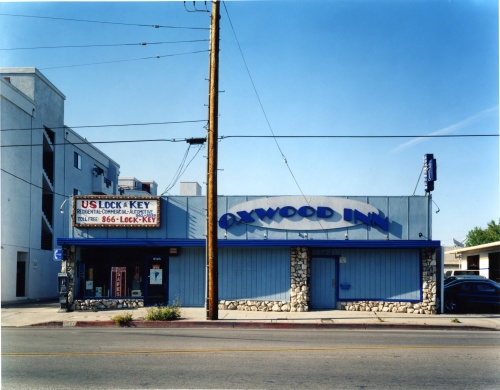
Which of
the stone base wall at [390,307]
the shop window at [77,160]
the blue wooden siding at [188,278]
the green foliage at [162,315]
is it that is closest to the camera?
the green foliage at [162,315]

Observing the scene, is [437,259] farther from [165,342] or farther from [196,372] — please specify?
[196,372]

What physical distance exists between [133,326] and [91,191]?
2918 cm

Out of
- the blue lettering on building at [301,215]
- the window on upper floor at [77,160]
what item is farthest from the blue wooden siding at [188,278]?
the window on upper floor at [77,160]

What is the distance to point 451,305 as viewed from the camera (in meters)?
23.5

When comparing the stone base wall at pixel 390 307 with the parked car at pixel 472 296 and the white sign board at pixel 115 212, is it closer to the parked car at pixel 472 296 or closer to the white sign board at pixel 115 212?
the parked car at pixel 472 296

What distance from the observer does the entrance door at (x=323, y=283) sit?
76.7 ft

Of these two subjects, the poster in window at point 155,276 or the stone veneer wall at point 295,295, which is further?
the poster in window at point 155,276

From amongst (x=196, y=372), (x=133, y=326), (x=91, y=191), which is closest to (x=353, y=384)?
(x=196, y=372)

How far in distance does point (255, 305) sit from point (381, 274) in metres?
5.36

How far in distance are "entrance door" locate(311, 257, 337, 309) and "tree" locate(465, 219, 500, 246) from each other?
6406cm

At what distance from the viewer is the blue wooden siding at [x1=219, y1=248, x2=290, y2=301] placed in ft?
76.2

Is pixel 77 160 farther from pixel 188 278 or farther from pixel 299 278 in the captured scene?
pixel 299 278

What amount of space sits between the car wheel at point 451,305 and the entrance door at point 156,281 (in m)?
11.7

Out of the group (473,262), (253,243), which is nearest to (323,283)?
(253,243)
